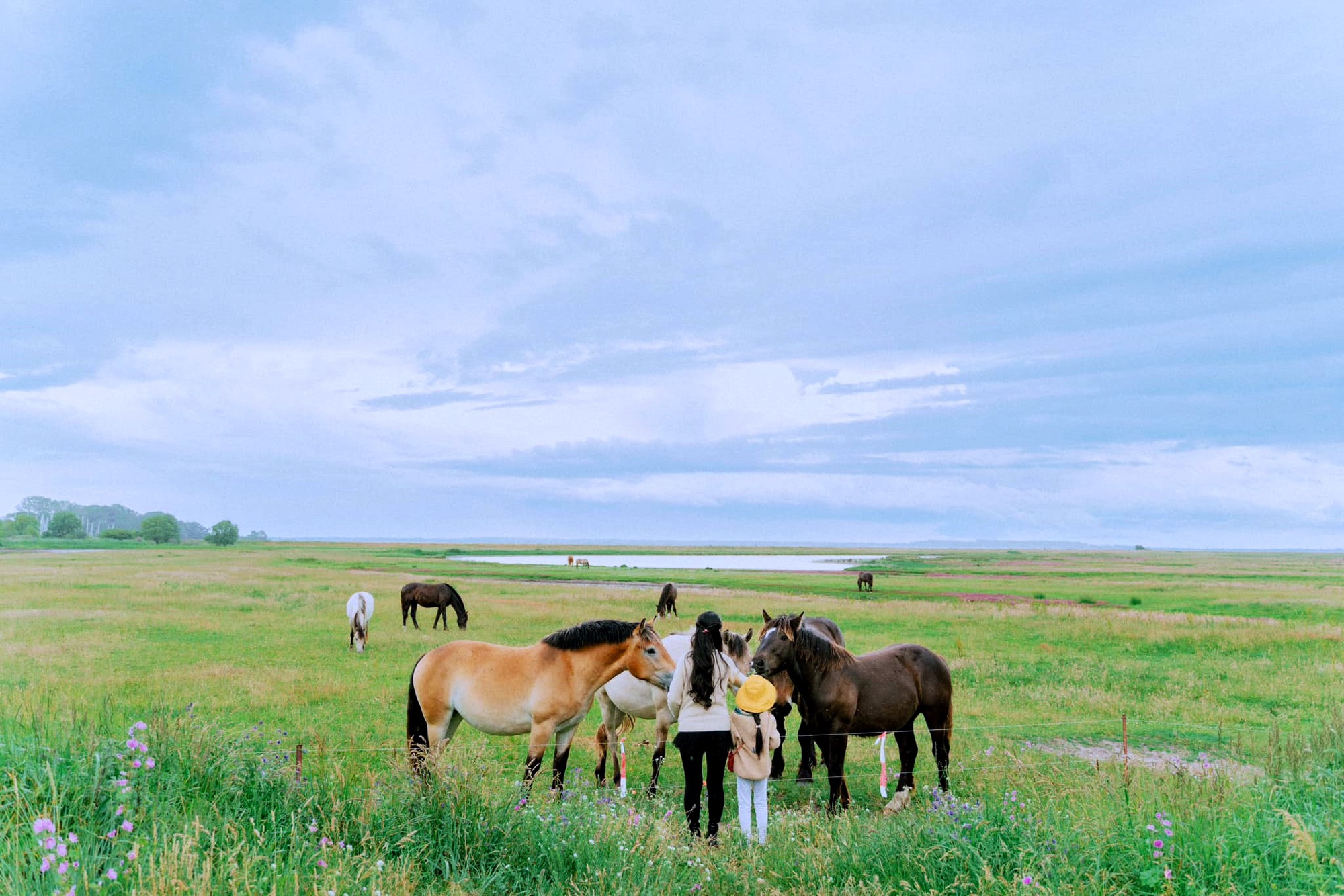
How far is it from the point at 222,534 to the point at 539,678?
150833mm

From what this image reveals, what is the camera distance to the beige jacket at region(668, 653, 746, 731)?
7.00 meters

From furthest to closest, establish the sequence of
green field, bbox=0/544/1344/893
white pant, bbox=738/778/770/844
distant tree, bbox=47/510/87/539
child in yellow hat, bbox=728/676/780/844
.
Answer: distant tree, bbox=47/510/87/539
white pant, bbox=738/778/770/844
child in yellow hat, bbox=728/676/780/844
green field, bbox=0/544/1344/893

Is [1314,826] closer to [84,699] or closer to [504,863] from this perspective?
[504,863]

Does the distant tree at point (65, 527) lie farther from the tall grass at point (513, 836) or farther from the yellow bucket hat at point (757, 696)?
the yellow bucket hat at point (757, 696)

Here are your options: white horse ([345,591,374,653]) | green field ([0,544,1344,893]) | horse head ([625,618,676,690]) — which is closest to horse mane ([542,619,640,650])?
horse head ([625,618,676,690])

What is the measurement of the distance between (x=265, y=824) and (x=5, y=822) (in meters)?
1.38

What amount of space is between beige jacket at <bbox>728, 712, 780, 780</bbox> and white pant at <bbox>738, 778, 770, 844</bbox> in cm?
10

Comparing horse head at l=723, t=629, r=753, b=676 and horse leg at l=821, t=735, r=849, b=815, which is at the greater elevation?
horse head at l=723, t=629, r=753, b=676

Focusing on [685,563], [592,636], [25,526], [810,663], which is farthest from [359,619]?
[25,526]

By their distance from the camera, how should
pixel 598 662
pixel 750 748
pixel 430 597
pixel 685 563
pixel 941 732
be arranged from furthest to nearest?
pixel 685 563 < pixel 430 597 < pixel 941 732 < pixel 598 662 < pixel 750 748

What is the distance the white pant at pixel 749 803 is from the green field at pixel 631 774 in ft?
0.74

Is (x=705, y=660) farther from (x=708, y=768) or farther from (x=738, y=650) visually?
(x=738, y=650)

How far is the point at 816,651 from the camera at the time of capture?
8.72 m

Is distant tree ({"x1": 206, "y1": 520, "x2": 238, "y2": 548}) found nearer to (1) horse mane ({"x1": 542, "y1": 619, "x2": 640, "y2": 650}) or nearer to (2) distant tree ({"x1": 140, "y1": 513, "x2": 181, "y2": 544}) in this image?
(2) distant tree ({"x1": 140, "y1": 513, "x2": 181, "y2": 544})
